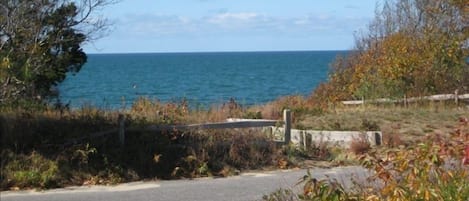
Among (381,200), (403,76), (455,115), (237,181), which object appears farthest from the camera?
(403,76)

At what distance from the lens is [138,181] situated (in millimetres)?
13023

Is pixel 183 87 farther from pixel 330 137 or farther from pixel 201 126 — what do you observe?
pixel 201 126

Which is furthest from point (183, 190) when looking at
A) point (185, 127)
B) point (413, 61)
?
point (413, 61)

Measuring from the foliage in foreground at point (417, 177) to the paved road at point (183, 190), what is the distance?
13.6 ft

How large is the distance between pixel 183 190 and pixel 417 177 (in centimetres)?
658

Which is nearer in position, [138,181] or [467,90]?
[138,181]

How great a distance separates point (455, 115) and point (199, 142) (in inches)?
406

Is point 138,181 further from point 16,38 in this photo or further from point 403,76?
point 403,76

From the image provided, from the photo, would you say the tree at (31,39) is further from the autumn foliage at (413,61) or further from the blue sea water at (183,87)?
the autumn foliage at (413,61)

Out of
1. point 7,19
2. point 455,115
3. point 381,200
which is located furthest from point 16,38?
point 455,115

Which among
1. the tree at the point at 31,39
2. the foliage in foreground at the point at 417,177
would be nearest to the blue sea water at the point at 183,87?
the tree at the point at 31,39

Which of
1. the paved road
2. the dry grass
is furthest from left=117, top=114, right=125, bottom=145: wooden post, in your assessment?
the dry grass

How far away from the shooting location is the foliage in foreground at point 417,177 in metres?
5.77

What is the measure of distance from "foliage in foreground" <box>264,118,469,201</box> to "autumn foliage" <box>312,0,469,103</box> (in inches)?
846
